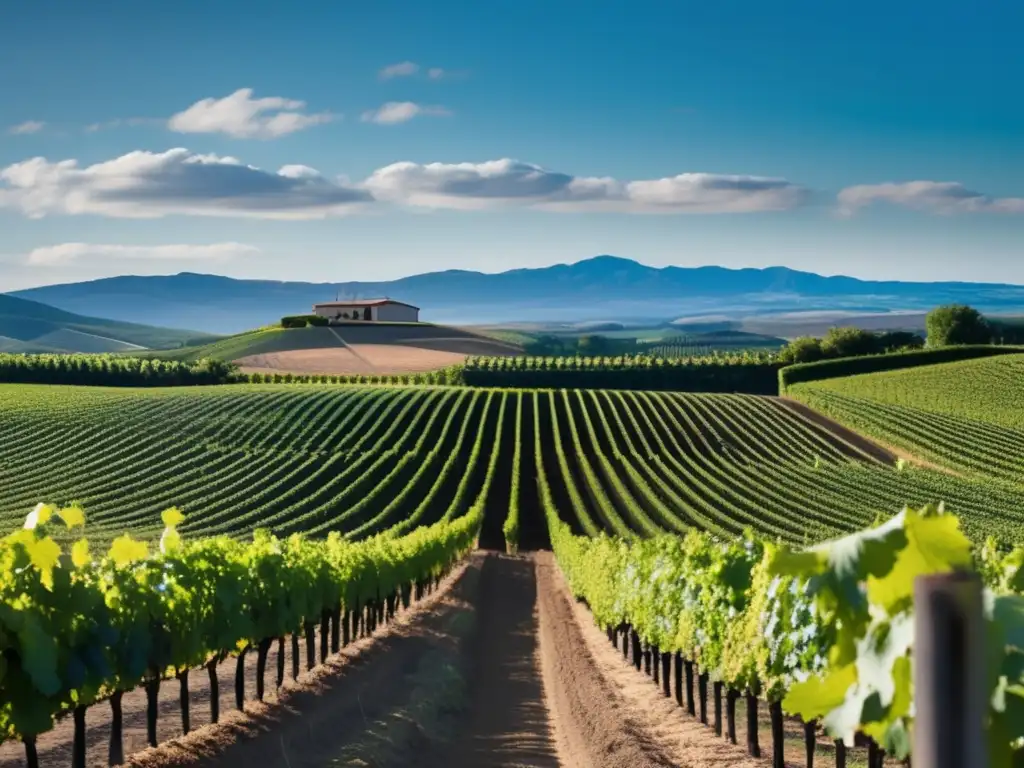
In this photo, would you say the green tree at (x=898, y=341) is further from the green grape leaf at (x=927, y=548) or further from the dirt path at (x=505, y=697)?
the green grape leaf at (x=927, y=548)

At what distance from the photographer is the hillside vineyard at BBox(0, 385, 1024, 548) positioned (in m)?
55.7

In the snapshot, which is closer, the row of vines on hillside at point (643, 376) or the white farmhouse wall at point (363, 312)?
the row of vines on hillside at point (643, 376)

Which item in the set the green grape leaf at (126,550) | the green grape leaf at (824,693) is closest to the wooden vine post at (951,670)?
the green grape leaf at (824,693)

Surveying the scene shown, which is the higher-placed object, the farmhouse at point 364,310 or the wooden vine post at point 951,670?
the farmhouse at point 364,310

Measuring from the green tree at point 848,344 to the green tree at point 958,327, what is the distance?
15.9 m

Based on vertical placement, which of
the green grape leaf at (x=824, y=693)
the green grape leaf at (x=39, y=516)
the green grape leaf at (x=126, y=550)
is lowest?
the green grape leaf at (x=126, y=550)

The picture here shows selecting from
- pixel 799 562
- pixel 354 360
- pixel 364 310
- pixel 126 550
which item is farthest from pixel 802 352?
pixel 799 562

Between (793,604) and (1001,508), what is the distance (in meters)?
44.7

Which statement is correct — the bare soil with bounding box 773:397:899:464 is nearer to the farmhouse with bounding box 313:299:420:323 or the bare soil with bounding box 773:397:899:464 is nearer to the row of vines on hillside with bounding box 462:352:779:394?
the row of vines on hillside with bounding box 462:352:779:394

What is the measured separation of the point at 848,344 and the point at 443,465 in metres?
58.0

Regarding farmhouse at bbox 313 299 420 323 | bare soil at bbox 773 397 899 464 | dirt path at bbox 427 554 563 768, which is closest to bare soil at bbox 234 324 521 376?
farmhouse at bbox 313 299 420 323

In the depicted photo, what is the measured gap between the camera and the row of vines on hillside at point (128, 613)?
985 centimetres

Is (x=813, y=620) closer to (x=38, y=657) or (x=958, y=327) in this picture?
(x=38, y=657)

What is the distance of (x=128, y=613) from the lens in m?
12.6
